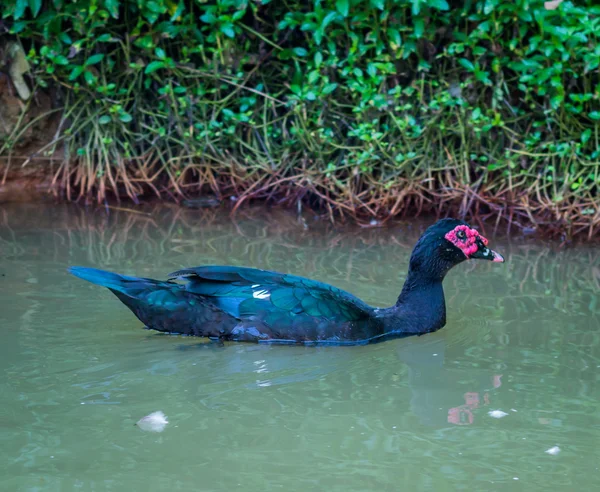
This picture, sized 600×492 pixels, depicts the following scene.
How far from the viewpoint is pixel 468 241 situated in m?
5.63

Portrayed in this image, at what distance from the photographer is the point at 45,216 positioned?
769cm

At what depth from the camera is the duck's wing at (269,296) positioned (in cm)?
517

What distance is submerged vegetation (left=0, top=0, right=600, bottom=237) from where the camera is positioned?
289 inches

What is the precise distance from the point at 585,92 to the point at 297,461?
4.70 meters

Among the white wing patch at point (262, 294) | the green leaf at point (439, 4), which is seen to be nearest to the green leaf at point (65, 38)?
the green leaf at point (439, 4)

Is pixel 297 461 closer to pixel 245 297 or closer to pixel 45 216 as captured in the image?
pixel 245 297

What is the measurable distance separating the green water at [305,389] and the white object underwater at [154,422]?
5 cm

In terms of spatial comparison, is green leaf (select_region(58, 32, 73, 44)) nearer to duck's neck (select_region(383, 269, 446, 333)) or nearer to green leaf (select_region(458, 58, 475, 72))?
green leaf (select_region(458, 58, 475, 72))

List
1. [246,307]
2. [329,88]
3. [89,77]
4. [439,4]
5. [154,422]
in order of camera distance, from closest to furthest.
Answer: [154,422], [246,307], [439,4], [329,88], [89,77]

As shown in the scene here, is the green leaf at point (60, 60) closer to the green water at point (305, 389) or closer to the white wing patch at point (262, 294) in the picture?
the green water at point (305, 389)

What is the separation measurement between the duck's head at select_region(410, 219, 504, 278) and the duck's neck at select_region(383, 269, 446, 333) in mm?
73

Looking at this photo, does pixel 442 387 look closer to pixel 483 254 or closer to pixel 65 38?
pixel 483 254

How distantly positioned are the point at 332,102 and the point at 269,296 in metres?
2.99

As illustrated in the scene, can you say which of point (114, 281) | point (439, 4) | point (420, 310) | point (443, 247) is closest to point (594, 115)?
point (439, 4)
